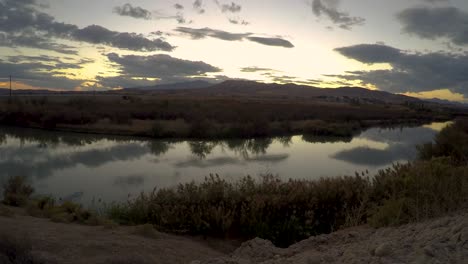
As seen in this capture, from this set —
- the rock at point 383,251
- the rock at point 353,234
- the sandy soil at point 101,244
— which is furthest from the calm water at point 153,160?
the rock at point 383,251

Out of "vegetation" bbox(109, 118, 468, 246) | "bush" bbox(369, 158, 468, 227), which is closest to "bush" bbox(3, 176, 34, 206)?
"vegetation" bbox(109, 118, 468, 246)

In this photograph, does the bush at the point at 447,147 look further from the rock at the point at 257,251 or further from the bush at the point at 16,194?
the bush at the point at 16,194

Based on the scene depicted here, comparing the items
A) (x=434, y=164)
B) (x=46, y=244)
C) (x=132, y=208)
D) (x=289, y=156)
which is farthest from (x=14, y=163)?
(x=434, y=164)

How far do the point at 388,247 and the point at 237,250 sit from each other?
286cm

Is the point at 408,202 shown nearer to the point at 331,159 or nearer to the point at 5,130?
the point at 331,159

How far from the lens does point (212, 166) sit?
1998 cm

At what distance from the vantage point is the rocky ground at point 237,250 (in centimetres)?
420

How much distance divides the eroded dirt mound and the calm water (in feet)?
26.0

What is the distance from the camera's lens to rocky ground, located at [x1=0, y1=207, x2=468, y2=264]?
4.20 m

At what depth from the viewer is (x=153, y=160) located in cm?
2152

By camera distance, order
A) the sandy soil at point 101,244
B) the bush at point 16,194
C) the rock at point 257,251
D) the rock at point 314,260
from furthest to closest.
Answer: the bush at point 16,194, the rock at point 257,251, the sandy soil at point 101,244, the rock at point 314,260

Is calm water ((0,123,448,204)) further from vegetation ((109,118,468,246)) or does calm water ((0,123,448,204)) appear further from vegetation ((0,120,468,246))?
vegetation ((109,118,468,246))

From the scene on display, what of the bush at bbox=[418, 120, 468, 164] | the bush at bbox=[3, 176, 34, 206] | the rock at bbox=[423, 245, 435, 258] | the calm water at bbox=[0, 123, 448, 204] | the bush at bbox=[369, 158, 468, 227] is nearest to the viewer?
the rock at bbox=[423, 245, 435, 258]

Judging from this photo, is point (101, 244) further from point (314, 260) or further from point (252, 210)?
point (252, 210)
